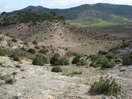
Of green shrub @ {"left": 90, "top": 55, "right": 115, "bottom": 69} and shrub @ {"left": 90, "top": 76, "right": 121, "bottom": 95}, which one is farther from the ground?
shrub @ {"left": 90, "top": 76, "right": 121, "bottom": 95}

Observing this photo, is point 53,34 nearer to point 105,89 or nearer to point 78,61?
point 78,61

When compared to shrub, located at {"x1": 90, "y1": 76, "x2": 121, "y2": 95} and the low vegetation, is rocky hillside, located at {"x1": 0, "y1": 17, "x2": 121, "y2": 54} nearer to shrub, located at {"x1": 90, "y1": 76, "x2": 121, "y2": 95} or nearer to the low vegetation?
the low vegetation

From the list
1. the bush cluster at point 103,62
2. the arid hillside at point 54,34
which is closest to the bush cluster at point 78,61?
the bush cluster at point 103,62

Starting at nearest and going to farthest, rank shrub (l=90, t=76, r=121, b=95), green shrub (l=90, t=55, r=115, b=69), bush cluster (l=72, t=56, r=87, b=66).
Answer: shrub (l=90, t=76, r=121, b=95)
green shrub (l=90, t=55, r=115, b=69)
bush cluster (l=72, t=56, r=87, b=66)

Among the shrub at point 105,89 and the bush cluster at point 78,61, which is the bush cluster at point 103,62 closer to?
the bush cluster at point 78,61

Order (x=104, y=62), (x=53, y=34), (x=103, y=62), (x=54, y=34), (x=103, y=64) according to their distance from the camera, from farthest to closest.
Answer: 1. (x=54, y=34)
2. (x=53, y=34)
3. (x=103, y=62)
4. (x=104, y=62)
5. (x=103, y=64)

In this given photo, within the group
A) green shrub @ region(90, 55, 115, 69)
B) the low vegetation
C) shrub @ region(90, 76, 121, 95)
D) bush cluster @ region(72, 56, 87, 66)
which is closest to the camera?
shrub @ region(90, 76, 121, 95)

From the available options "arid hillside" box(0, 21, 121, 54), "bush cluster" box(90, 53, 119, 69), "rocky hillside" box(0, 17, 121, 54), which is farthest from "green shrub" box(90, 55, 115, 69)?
"rocky hillside" box(0, 17, 121, 54)

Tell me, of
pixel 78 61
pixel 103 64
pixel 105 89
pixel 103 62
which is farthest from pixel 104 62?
pixel 105 89

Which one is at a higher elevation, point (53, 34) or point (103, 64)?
point (53, 34)

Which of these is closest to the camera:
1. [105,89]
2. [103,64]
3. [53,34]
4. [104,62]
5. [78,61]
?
[105,89]

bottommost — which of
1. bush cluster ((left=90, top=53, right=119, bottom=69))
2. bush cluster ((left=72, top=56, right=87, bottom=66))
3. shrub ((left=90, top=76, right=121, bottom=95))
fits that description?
bush cluster ((left=72, top=56, right=87, bottom=66))

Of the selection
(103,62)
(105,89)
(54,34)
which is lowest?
(103,62)

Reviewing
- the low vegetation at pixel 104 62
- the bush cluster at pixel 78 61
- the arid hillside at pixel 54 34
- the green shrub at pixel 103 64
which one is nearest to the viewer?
the green shrub at pixel 103 64
